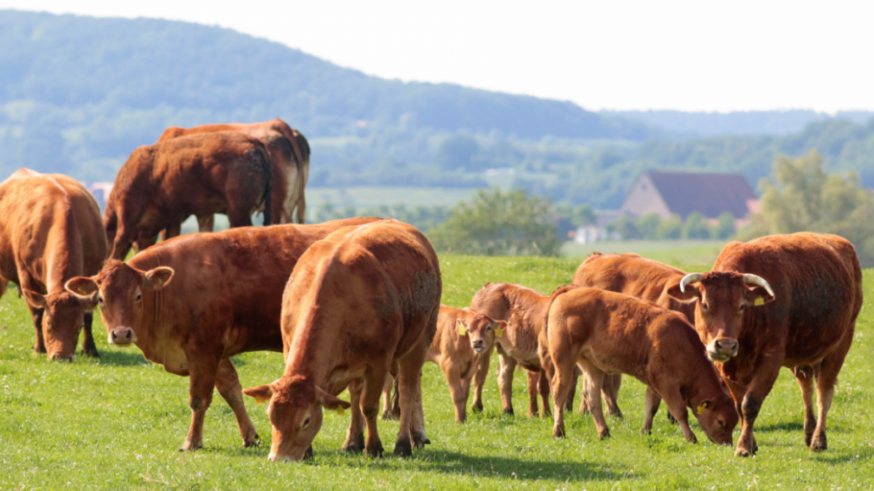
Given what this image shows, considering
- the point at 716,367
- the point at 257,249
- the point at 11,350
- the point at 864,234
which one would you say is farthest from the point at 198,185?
the point at 864,234

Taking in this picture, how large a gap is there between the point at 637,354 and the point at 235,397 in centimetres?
509

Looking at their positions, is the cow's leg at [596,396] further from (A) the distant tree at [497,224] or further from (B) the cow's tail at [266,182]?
(A) the distant tree at [497,224]

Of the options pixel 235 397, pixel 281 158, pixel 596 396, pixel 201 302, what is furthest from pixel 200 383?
pixel 281 158

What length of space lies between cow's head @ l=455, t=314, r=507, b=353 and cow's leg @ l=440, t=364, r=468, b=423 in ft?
1.59

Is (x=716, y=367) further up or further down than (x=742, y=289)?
further down

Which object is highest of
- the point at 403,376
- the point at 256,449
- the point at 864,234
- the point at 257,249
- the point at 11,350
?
the point at 257,249

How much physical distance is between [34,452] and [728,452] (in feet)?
25.6

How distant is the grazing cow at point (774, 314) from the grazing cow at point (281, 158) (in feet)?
43.6

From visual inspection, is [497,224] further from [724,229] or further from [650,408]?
[724,229]

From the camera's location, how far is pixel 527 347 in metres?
14.5

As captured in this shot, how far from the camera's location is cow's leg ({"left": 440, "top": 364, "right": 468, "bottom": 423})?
13.6 metres

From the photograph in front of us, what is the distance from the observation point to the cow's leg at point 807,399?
12.3 m

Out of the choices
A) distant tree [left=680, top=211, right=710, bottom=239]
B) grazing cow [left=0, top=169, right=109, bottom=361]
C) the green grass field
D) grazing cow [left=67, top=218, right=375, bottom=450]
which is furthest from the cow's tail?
distant tree [left=680, top=211, right=710, bottom=239]

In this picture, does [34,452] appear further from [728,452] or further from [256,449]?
[728,452]
